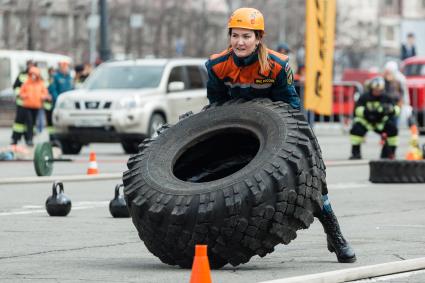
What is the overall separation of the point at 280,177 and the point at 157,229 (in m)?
0.82

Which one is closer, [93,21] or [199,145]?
[199,145]

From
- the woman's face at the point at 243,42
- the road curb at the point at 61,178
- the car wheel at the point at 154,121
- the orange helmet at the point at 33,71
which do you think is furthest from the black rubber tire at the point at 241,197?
the orange helmet at the point at 33,71

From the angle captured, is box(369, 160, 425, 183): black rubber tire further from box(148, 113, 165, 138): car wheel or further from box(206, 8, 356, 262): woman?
box(206, 8, 356, 262): woman

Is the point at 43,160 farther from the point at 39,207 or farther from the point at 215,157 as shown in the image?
the point at 215,157

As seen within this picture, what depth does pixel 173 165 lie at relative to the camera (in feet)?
33.2

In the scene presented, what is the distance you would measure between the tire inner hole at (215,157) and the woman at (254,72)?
14.0 inches

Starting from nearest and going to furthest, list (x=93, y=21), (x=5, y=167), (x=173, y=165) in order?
(x=173, y=165) < (x=5, y=167) < (x=93, y=21)

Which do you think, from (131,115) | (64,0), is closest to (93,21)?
(64,0)

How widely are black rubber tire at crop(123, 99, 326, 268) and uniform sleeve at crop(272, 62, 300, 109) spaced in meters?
0.07

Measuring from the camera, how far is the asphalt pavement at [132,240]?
9.23 meters

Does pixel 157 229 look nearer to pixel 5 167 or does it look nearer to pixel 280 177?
pixel 280 177

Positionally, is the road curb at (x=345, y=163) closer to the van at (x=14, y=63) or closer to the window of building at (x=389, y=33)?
the van at (x=14, y=63)

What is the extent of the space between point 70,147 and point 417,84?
47.7ft

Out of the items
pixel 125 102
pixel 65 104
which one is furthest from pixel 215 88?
pixel 65 104
